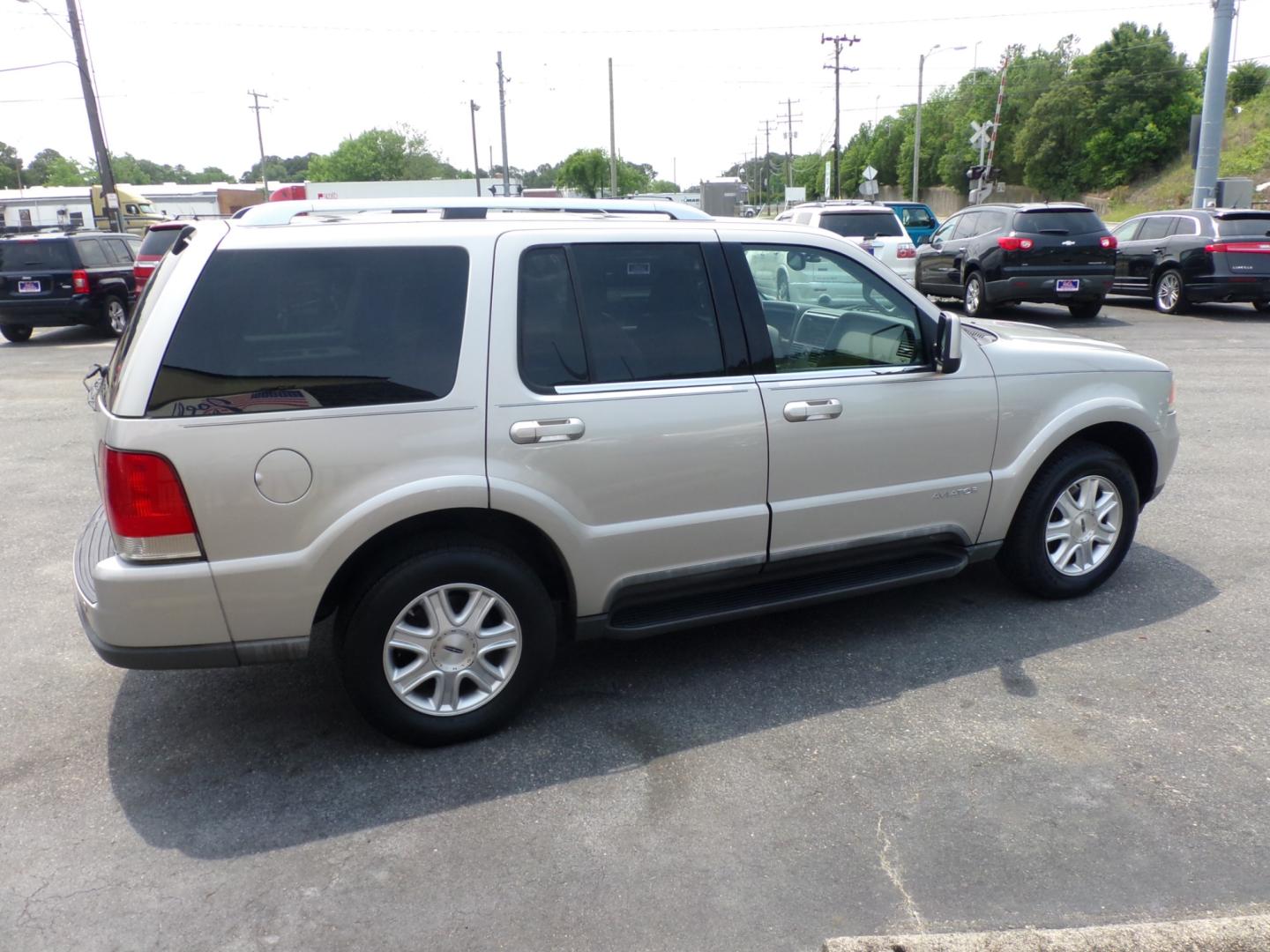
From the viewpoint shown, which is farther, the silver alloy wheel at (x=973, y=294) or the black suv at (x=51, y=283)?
the black suv at (x=51, y=283)

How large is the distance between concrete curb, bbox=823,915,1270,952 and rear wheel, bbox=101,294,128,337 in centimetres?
1675

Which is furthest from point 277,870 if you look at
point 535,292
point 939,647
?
point 939,647

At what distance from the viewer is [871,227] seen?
1695 centimetres

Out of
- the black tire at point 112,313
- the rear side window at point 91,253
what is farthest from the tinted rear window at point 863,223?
the rear side window at point 91,253

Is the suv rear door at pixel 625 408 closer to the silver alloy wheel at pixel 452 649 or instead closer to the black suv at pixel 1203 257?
the silver alloy wheel at pixel 452 649

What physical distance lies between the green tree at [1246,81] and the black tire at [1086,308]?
53507 mm

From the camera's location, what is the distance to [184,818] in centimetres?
330

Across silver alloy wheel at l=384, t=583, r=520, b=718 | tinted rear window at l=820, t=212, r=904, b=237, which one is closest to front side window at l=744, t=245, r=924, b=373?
silver alloy wheel at l=384, t=583, r=520, b=718

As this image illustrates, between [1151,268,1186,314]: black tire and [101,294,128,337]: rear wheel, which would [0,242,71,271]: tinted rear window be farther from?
[1151,268,1186,314]: black tire

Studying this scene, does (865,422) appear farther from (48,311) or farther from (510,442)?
(48,311)

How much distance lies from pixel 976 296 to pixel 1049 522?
12006 millimetres

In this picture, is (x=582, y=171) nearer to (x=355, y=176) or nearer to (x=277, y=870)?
(x=355, y=176)

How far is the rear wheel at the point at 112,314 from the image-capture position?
16531mm

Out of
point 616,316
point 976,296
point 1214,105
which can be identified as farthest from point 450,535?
point 1214,105
